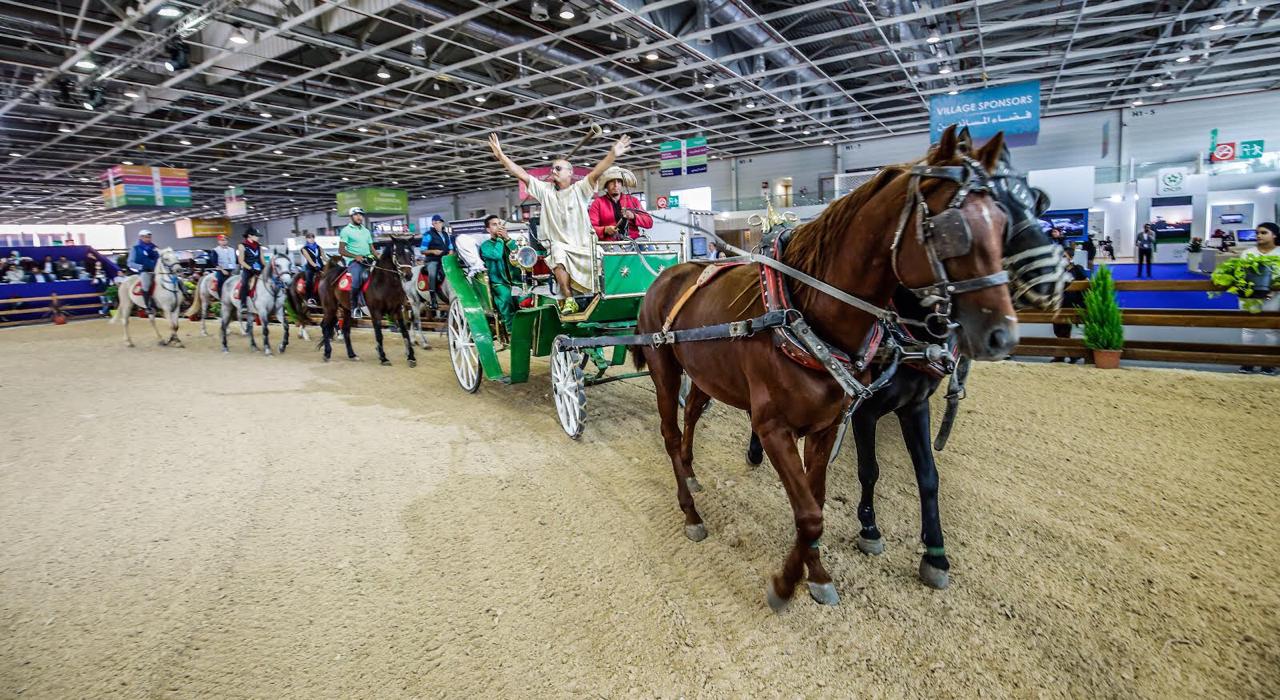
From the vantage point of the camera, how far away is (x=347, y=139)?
20547 mm

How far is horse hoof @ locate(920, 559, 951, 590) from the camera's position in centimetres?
259

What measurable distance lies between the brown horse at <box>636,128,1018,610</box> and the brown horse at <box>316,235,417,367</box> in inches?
275

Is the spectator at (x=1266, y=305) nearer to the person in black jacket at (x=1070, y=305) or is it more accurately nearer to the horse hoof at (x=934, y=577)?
the person in black jacket at (x=1070, y=305)

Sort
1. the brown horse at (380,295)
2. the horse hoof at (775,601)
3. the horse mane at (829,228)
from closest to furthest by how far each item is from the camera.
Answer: the horse mane at (829,228), the horse hoof at (775,601), the brown horse at (380,295)

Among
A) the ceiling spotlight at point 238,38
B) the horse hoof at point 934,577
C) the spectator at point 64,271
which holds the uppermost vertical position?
the ceiling spotlight at point 238,38

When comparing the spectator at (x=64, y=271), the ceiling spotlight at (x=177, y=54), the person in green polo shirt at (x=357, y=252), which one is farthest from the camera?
the spectator at (x=64, y=271)

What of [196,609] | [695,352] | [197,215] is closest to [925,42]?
[695,352]

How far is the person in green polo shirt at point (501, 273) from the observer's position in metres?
6.08

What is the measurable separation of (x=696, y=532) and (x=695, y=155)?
16.4m

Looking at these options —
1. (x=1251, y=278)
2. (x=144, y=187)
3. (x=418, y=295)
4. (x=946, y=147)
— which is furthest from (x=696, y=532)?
(x=144, y=187)

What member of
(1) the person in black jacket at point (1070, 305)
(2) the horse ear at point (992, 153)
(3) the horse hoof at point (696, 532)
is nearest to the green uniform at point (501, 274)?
(3) the horse hoof at point (696, 532)

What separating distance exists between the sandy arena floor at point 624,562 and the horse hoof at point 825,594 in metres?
0.04

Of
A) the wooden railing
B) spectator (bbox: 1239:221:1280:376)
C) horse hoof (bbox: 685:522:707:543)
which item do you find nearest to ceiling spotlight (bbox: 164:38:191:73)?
horse hoof (bbox: 685:522:707:543)

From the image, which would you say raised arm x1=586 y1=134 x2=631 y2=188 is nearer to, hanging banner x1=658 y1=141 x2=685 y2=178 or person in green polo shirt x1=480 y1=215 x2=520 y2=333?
person in green polo shirt x1=480 y1=215 x2=520 y2=333
